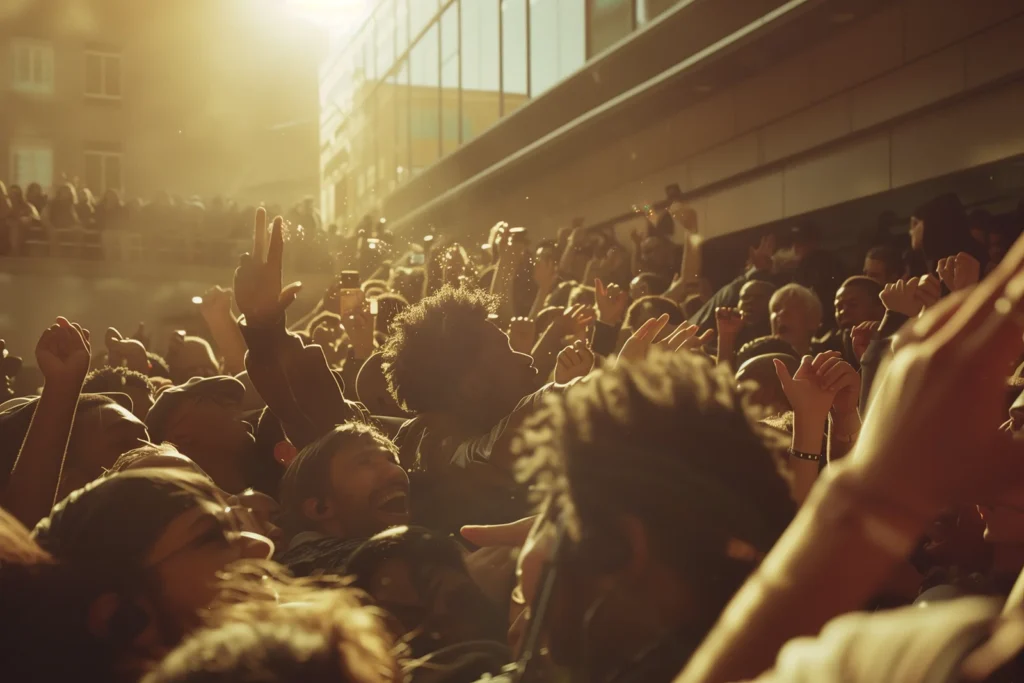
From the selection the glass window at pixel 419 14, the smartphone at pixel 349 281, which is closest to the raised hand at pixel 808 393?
the smartphone at pixel 349 281

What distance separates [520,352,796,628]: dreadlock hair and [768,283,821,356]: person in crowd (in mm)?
3887

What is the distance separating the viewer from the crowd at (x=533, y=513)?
0.82 meters

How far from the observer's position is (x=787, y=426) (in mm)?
3250

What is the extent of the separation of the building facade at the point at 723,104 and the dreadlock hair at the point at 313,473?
7212mm

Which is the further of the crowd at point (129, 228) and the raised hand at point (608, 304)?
the crowd at point (129, 228)

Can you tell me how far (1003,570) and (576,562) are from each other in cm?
141

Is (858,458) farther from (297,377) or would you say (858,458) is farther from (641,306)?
(641,306)

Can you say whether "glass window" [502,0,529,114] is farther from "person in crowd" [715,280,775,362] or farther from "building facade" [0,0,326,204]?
"building facade" [0,0,326,204]

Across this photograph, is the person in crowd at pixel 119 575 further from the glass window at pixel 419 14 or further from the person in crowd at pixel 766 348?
Result: the glass window at pixel 419 14

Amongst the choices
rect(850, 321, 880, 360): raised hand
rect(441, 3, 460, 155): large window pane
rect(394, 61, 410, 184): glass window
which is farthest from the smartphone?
rect(394, 61, 410, 184): glass window

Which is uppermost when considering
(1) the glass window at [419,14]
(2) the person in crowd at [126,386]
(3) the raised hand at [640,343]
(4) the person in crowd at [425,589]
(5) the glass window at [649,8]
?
(1) the glass window at [419,14]

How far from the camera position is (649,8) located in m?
Answer: 13.3

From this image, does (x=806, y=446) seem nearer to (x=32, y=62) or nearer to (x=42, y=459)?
(x=42, y=459)

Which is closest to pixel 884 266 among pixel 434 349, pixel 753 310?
pixel 753 310
